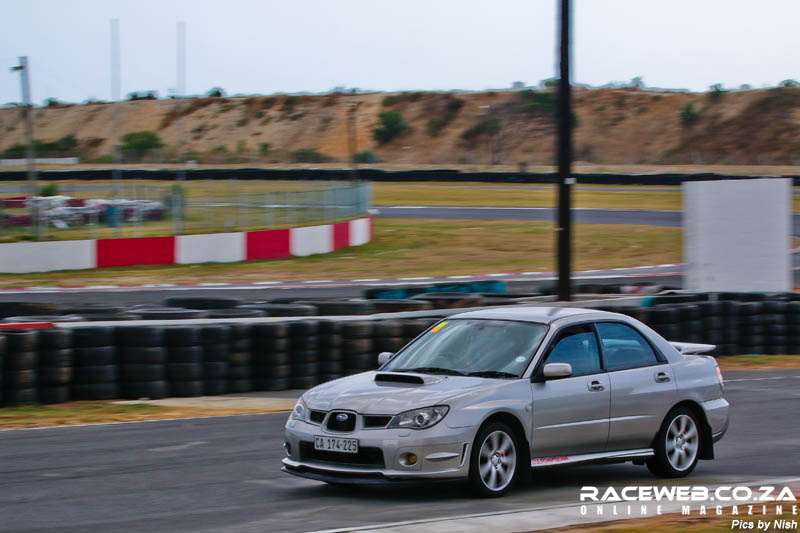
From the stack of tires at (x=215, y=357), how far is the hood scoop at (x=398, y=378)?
5.01m

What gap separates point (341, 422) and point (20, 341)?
541 cm

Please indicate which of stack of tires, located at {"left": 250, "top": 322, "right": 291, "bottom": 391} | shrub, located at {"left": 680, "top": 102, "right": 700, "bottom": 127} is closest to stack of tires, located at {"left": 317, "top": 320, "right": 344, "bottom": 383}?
stack of tires, located at {"left": 250, "top": 322, "right": 291, "bottom": 391}

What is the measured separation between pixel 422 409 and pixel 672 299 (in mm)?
11543

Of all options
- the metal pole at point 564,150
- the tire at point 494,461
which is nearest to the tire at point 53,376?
the tire at point 494,461

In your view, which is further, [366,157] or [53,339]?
[366,157]

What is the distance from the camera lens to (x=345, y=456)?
7.05m

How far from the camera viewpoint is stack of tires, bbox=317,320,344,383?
13008 mm

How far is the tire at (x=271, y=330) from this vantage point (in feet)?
41.2

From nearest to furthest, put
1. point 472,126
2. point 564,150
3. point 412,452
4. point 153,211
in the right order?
point 412,452 → point 564,150 → point 153,211 → point 472,126

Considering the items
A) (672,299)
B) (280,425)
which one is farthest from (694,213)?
(280,425)

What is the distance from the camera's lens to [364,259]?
104 ft

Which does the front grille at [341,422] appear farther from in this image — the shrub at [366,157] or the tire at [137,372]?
the shrub at [366,157]

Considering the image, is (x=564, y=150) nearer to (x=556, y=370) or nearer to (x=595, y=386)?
(x=595, y=386)

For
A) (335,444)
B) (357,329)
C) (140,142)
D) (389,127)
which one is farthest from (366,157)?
(335,444)
